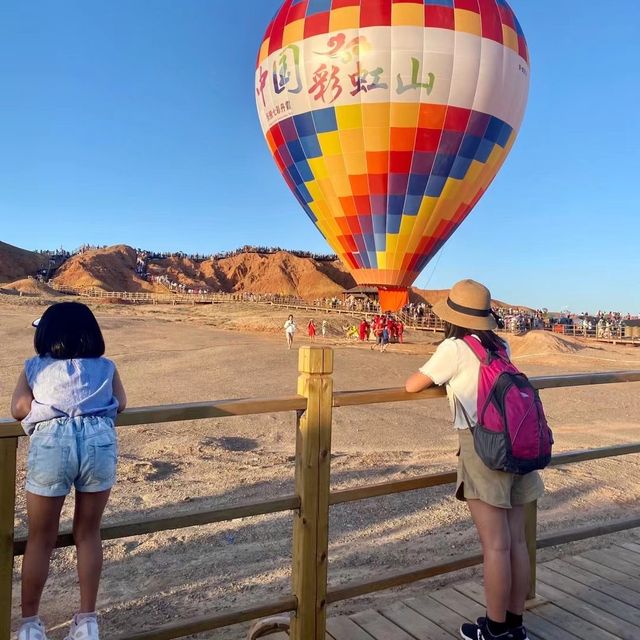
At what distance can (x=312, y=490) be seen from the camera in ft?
9.36

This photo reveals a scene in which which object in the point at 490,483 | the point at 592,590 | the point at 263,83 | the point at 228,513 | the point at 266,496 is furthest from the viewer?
the point at 263,83

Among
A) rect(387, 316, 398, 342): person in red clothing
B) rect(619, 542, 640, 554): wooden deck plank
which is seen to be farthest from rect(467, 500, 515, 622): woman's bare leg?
rect(387, 316, 398, 342): person in red clothing

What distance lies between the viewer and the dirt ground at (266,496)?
468cm

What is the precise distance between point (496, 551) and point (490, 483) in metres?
0.30

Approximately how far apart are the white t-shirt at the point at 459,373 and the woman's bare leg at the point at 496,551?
40cm

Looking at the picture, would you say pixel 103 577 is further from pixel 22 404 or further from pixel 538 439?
pixel 538 439

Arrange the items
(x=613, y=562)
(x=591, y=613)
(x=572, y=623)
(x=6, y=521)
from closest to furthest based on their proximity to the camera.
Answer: (x=6, y=521), (x=572, y=623), (x=591, y=613), (x=613, y=562)

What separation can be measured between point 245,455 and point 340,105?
11224mm

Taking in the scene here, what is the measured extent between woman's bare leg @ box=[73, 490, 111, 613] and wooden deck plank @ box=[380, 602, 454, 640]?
1.65 metres

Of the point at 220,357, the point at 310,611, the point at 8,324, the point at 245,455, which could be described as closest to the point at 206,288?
the point at 8,324

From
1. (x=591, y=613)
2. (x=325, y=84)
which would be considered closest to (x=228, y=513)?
(x=591, y=613)

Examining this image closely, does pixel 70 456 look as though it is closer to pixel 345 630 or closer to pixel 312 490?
pixel 312 490

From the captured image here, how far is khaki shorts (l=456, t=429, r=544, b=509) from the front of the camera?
279 centimetres

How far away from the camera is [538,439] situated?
8.92 ft
